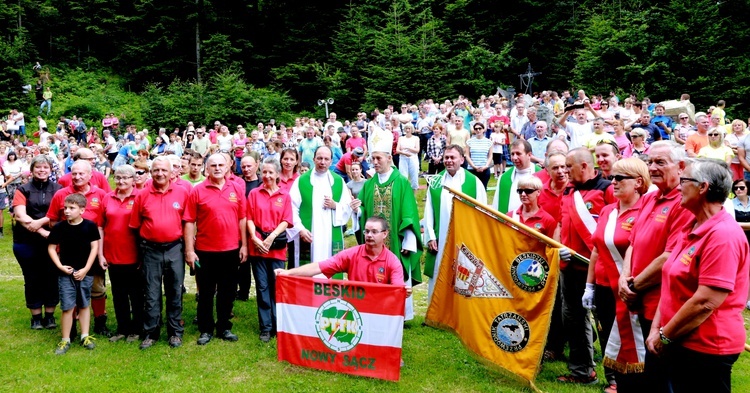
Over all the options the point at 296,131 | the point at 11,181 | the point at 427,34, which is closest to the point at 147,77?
the point at 427,34

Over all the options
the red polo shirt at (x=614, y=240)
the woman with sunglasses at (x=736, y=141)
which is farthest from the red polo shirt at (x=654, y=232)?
the woman with sunglasses at (x=736, y=141)

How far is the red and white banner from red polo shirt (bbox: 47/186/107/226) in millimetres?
2827

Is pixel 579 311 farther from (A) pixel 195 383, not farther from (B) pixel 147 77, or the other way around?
(B) pixel 147 77

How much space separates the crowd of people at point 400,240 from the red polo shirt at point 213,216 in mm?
17

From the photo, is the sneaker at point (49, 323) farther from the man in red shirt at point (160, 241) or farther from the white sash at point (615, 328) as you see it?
the white sash at point (615, 328)

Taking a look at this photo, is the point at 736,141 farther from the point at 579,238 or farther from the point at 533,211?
the point at 579,238

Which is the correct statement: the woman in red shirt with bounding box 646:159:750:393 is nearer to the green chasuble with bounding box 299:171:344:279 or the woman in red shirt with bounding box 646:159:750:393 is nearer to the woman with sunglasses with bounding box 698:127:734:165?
the green chasuble with bounding box 299:171:344:279

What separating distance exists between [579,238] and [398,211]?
7.97 ft

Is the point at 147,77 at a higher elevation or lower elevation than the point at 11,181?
higher

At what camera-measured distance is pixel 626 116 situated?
661 inches

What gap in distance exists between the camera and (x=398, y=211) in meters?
7.29

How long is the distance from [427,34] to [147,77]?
75.2ft

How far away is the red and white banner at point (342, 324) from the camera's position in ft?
18.5

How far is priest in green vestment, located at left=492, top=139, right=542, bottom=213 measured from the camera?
7023 mm
